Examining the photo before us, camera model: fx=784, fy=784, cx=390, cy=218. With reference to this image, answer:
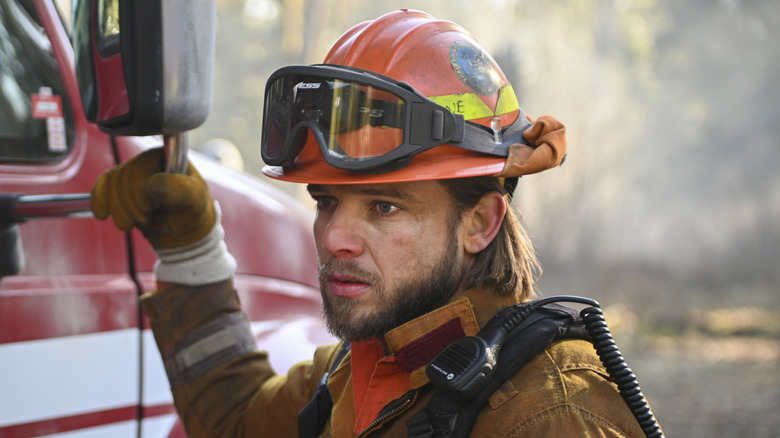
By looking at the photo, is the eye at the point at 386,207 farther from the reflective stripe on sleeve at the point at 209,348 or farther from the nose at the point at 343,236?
the reflective stripe on sleeve at the point at 209,348

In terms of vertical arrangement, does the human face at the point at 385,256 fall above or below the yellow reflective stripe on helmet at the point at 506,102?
below

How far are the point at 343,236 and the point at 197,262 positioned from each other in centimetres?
64

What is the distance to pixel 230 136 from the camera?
26.3m

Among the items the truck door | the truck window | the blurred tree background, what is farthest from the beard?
the blurred tree background

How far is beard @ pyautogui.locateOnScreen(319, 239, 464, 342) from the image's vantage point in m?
1.86

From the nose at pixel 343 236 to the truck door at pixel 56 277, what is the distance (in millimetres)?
712

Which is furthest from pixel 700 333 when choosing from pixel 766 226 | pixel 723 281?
pixel 766 226

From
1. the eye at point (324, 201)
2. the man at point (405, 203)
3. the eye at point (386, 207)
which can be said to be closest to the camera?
the man at point (405, 203)

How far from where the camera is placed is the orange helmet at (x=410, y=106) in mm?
1807

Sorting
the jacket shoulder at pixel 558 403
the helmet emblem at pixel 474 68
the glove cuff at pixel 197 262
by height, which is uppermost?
the helmet emblem at pixel 474 68

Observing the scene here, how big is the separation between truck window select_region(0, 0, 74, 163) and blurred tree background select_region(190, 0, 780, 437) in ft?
17.6

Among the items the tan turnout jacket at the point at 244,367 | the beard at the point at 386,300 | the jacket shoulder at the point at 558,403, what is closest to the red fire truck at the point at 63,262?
the tan turnout jacket at the point at 244,367

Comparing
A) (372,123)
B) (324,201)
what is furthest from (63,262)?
(372,123)

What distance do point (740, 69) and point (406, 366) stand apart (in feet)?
61.8
